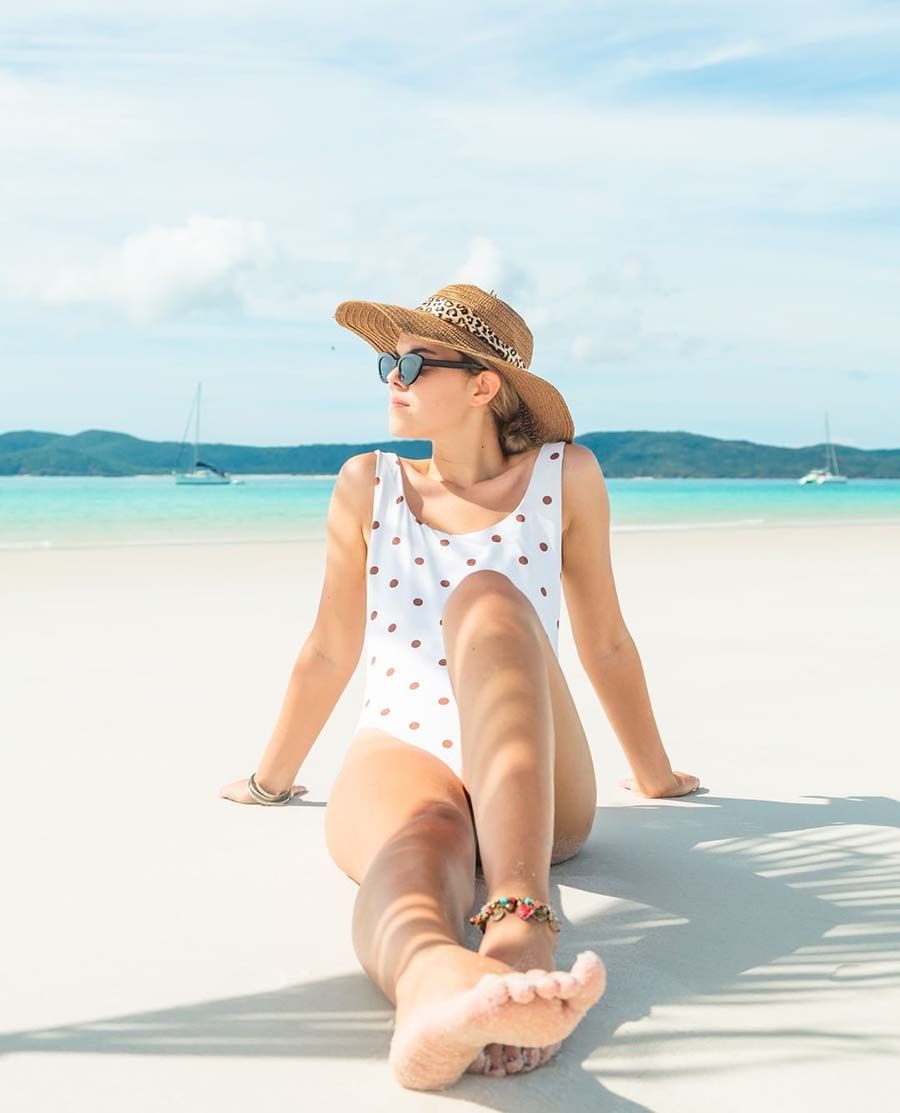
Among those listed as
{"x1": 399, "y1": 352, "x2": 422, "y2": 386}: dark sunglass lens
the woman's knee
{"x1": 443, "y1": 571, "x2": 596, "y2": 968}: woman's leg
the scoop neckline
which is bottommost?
{"x1": 443, "y1": 571, "x2": 596, "y2": 968}: woman's leg

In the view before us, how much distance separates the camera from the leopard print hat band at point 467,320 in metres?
3.14

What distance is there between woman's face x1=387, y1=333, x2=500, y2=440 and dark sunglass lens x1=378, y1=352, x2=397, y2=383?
3cm

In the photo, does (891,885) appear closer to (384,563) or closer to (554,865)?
(554,865)

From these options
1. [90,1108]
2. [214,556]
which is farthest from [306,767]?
[214,556]

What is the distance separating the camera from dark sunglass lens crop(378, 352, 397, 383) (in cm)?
318

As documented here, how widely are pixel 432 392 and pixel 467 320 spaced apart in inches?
7.4

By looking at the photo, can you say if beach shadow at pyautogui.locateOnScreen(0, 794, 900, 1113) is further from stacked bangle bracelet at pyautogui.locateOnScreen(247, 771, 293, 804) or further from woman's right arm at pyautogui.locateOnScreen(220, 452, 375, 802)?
stacked bangle bracelet at pyautogui.locateOnScreen(247, 771, 293, 804)

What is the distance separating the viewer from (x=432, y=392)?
3.14m

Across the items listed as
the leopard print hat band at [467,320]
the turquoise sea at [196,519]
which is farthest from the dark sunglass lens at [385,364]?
the turquoise sea at [196,519]

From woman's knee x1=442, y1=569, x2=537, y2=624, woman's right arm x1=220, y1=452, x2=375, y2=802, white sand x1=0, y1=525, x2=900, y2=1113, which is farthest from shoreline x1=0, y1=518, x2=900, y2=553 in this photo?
woman's knee x1=442, y1=569, x2=537, y2=624

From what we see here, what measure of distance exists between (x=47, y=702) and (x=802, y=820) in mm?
3098

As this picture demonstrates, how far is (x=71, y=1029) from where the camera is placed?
7.37ft

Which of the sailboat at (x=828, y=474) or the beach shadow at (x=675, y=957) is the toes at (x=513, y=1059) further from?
the sailboat at (x=828, y=474)

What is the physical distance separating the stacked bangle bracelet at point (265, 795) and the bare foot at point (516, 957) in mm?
1635
